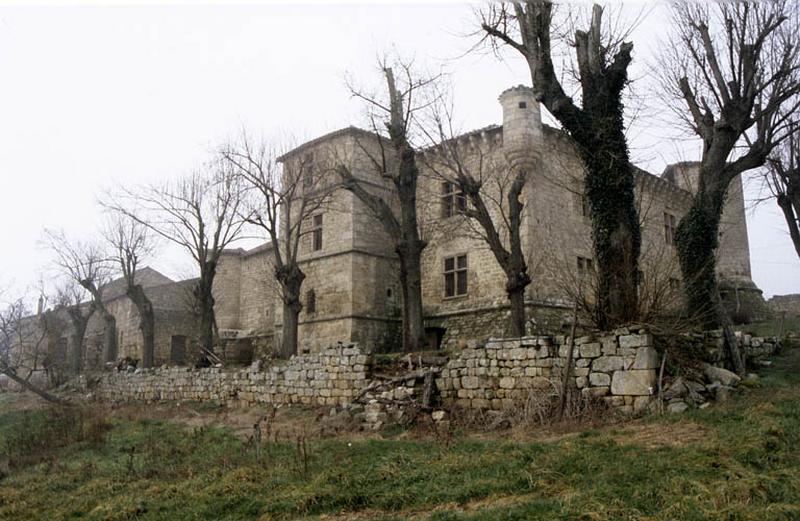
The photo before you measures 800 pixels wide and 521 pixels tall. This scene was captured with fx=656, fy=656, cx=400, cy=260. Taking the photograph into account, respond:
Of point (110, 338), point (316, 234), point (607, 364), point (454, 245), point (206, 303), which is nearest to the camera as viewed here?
point (607, 364)

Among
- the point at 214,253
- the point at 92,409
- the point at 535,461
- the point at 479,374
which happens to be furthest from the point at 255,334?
the point at 535,461

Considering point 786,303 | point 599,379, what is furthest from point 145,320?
point 786,303

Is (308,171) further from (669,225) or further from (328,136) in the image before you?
(669,225)

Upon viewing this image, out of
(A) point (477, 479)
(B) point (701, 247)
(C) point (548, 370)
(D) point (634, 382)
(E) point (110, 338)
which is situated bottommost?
(A) point (477, 479)

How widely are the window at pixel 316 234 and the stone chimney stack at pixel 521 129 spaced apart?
7.85m

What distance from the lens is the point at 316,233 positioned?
25047 mm

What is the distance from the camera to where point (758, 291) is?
28.3m

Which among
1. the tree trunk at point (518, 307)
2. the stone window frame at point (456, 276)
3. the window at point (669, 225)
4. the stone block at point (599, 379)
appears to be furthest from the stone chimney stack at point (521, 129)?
the stone block at point (599, 379)

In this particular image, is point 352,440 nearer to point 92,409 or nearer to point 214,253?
point 92,409

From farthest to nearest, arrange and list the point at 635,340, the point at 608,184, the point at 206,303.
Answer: the point at 206,303 → the point at 608,184 → the point at 635,340

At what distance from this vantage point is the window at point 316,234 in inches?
973

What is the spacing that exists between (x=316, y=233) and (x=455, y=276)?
591 cm

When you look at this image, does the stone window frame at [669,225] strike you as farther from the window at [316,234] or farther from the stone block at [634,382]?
the stone block at [634,382]

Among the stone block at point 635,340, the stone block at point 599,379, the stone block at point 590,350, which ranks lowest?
the stone block at point 599,379
